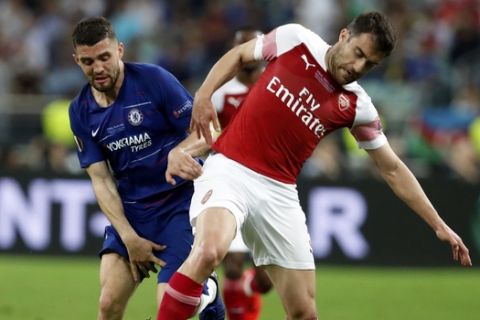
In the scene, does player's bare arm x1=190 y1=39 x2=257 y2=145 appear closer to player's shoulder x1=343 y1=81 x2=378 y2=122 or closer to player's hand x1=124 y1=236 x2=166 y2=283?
player's shoulder x1=343 y1=81 x2=378 y2=122

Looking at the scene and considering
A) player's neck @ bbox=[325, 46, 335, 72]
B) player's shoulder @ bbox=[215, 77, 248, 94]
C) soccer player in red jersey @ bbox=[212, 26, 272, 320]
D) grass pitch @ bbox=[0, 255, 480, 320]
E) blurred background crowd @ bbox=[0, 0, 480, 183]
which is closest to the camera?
player's neck @ bbox=[325, 46, 335, 72]

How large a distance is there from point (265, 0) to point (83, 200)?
232 inches

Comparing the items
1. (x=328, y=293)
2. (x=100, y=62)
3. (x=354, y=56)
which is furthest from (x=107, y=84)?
(x=328, y=293)

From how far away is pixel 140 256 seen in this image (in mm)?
7250

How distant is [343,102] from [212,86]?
0.78 metres

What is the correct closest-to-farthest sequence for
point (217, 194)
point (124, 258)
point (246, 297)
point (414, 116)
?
1. point (217, 194)
2. point (124, 258)
3. point (246, 297)
4. point (414, 116)

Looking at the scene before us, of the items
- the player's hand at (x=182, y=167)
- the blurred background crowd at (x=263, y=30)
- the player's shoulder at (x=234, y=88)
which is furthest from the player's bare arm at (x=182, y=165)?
the blurred background crowd at (x=263, y=30)

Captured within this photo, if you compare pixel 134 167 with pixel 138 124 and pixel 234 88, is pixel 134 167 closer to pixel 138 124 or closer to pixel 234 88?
pixel 138 124

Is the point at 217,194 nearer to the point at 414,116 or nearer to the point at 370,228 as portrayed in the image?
the point at 370,228

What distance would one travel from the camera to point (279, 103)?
23.1 ft

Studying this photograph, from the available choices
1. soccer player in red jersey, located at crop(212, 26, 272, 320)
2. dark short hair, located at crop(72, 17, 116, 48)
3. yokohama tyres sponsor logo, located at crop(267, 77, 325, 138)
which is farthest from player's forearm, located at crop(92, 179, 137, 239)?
soccer player in red jersey, located at crop(212, 26, 272, 320)

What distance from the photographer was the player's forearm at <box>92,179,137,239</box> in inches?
288

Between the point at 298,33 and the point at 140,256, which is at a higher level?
the point at 298,33

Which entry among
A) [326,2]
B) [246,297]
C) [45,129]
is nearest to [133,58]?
[45,129]
